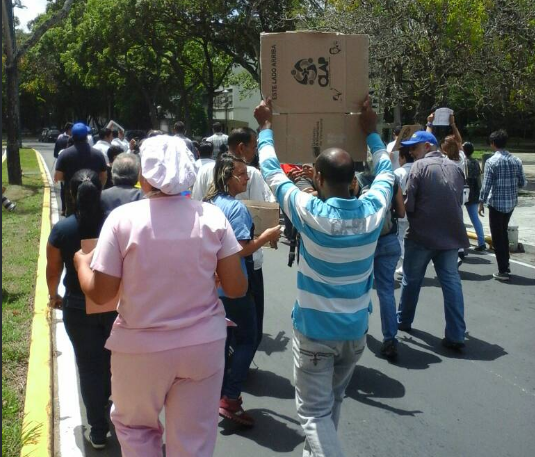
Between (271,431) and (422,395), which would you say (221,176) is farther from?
(422,395)

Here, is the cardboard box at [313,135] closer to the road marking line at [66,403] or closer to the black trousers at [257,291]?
the black trousers at [257,291]

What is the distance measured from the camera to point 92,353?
4.21 meters

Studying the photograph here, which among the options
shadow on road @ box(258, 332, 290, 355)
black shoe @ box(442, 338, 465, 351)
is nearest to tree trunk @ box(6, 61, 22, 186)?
shadow on road @ box(258, 332, 290, 355)

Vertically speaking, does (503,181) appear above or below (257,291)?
above

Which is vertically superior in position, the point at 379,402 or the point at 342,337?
the point at 342,337

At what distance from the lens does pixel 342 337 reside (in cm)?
340

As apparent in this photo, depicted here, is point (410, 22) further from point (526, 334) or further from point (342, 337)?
point (342, 337)

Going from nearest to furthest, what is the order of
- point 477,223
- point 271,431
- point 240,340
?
point 271,431 < point 240,340 < point 477,223

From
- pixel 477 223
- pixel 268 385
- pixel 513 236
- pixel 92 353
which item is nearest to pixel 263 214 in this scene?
pixel 92 353

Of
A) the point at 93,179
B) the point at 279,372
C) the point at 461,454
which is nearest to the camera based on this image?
the point at 93,179

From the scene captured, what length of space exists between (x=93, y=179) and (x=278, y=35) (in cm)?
136

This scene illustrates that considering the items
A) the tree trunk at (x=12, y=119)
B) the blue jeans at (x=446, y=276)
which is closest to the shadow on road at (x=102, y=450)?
the blue jeans at (x=446, y=276)

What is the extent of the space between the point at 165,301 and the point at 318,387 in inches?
40.1

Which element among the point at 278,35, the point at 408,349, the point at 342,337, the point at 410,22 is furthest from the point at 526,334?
the point at 410,22
